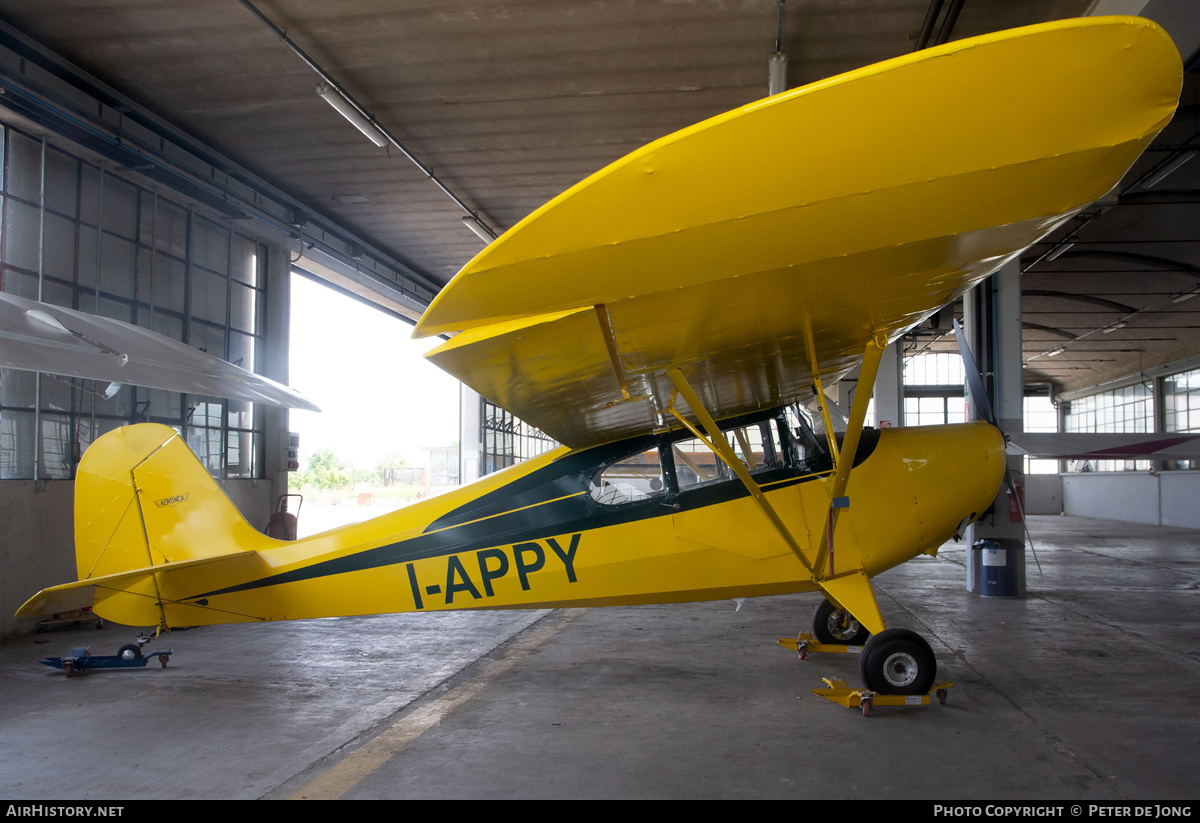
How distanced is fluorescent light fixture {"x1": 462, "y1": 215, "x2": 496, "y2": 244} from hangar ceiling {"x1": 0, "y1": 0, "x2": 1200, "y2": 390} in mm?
201

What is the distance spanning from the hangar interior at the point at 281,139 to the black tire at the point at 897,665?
587cm

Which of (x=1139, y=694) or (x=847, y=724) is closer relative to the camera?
(x=847, y=724)

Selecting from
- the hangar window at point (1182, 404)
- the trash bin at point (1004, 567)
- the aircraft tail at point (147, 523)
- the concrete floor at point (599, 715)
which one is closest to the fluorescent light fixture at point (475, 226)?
the concrete floor at point (599, 715)

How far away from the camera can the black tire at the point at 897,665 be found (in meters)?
4.84

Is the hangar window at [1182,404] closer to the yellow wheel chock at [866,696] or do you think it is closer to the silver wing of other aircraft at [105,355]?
the yellow wheel chock at [866,696]

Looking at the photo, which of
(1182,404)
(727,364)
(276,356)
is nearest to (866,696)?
(727,364)

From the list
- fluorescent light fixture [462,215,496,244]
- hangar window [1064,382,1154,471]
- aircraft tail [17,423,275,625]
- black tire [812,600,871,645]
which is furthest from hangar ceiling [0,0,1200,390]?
hangar window [1064,382,1154,471]

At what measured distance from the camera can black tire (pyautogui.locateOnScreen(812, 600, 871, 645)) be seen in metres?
6.49

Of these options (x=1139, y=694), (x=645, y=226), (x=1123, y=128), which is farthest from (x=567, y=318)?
(x=1139, y=694)

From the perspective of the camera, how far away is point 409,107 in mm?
9461

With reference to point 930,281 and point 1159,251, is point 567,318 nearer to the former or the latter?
point 930,281

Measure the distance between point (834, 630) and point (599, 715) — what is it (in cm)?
269
